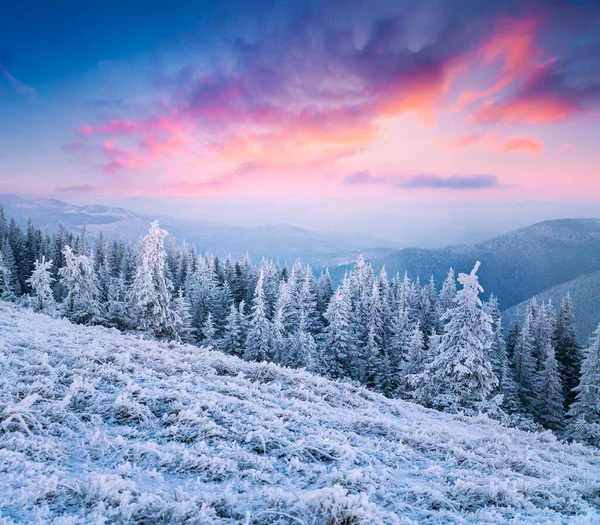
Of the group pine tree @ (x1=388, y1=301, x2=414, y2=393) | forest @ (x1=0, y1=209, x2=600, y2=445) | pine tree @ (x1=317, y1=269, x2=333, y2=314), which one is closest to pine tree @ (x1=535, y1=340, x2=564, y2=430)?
forest @ (x1=0, y1=209, x2=600, y2=445)

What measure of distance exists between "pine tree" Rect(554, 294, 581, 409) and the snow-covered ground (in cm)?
4814

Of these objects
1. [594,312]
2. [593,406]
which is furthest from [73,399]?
[594,312]

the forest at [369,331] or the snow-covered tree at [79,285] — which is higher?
the snow-covered tree at [79,285]

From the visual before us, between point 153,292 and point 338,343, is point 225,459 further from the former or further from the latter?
point 338,343

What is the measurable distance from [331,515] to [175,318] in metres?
29.4

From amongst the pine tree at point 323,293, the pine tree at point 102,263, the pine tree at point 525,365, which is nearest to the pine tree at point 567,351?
the pine tree at point 525,365

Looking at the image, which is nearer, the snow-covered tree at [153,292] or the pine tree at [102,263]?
the snow-covered tree at [153,292]

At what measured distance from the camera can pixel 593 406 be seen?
86.3 ft

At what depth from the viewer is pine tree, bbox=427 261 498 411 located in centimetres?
1956

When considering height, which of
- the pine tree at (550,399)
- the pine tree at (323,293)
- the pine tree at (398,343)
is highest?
the pine tree at (323,293)

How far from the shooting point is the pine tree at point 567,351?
4581 cm

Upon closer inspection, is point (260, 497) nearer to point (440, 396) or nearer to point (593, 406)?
point (440, 396)

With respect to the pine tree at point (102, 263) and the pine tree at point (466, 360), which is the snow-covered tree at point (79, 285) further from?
the pine tree at point (102, 263)

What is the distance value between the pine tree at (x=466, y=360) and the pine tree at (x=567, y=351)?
34.4m
